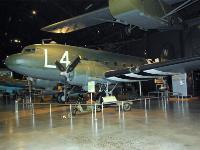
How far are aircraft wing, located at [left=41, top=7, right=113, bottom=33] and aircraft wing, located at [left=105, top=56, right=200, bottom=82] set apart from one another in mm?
3418

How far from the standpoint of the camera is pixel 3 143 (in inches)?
293

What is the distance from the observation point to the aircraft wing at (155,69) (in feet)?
42.8

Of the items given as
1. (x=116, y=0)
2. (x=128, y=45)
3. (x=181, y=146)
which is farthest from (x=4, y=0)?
(x=181, y=146)

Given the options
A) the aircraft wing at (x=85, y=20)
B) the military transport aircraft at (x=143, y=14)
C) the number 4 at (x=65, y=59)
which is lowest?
the number 4 at (x=65, y=59)

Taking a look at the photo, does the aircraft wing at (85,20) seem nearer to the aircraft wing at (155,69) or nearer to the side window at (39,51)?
the side window at (39,51)

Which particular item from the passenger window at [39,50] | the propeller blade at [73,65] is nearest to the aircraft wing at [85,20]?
the passenger window at [39,50]

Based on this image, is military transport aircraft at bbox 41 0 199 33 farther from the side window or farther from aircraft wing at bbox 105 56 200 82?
the side window

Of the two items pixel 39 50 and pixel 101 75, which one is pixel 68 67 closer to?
pixel 101 75

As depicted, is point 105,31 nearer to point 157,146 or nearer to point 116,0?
point 116,0

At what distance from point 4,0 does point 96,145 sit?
17042 mm

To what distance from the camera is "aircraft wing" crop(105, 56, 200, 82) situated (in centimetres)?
1303

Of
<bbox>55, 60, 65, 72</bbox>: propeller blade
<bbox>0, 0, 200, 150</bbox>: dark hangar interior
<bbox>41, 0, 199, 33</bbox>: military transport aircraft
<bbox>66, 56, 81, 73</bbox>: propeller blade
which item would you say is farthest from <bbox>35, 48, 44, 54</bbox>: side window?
<bbox>41, 0, 199, 33</bbox>: military transport aircraft

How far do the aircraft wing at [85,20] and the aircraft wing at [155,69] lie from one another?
342cm

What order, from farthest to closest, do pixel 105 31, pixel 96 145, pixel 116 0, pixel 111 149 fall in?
pixel 105 31
pixel 116 0
pixel 96 145
pixel 111 149
